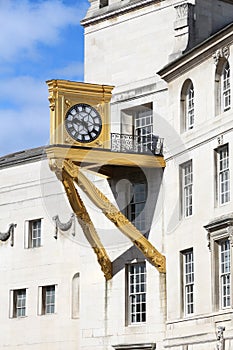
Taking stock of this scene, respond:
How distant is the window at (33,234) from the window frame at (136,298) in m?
7.23

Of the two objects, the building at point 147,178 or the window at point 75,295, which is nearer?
the building at point 147,178

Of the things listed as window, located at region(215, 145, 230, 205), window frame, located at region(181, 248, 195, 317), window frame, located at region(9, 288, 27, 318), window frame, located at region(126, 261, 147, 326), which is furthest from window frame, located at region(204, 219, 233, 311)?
window frame, located at region(9, 288, 27, 318)

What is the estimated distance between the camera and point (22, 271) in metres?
42.8

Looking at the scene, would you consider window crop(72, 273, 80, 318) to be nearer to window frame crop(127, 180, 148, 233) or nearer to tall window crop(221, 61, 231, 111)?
window frame crop(127, 180, 148, 233)

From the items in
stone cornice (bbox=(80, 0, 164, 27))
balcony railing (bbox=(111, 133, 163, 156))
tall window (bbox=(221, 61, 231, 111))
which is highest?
stone cornice (bbox=(80, 0, 164, 27))

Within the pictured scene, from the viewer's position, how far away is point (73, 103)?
114 feet

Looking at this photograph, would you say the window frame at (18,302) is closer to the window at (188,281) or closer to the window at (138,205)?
the window at (138,205)

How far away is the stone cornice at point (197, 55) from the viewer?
104 feet

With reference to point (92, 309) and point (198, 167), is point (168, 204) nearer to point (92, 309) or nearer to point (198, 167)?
point (198, 167)

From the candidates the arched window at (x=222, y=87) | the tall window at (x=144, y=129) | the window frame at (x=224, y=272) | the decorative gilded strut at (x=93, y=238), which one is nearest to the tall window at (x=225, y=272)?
the window frame at (x=224, y=272)

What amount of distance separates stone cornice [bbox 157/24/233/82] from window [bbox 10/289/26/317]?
11.7 m

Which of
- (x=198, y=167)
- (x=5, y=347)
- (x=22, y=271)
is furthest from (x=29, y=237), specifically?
(x=198, y=167)

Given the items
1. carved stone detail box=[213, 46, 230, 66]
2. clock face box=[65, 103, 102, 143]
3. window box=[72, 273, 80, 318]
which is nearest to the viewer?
carved stone detail box=[213, 46, 230, 66]

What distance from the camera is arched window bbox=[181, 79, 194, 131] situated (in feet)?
112
